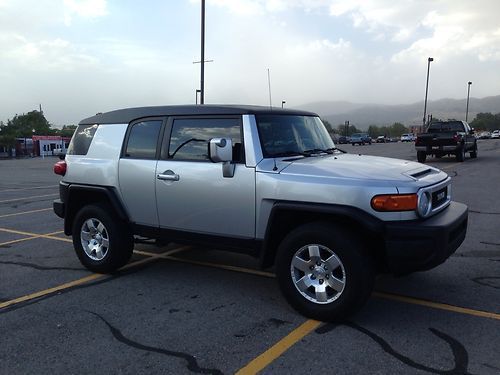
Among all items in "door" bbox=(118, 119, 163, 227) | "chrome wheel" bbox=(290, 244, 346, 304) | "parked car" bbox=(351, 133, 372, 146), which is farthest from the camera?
"parked car" bbox=(351, 133, 372, 146)

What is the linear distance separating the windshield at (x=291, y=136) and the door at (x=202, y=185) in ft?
0.85

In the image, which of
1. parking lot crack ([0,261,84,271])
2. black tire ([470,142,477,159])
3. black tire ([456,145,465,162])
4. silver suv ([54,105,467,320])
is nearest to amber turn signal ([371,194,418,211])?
silver suv ([54,105,467,320])

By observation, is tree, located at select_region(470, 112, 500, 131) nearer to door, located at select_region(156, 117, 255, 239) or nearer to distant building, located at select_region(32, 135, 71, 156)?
distant building, located at select_region(32, 135, 71, 156)

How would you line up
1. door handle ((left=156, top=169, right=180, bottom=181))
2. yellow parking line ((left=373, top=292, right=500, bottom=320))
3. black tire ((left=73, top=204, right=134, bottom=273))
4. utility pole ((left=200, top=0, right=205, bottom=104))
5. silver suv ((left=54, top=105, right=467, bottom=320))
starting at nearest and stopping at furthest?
silver suv ((left=54, top=105, right=467, bottom=320))
yellow parking line ((left=373, top=292, right=500, bottom=320))
door handle ((left=156, top=169, right=180, bottom=181))
black tire ((left=73, top=204, right=134, bottom=273))
utility pole ((left=200, top=0, right=205, bottom=104))

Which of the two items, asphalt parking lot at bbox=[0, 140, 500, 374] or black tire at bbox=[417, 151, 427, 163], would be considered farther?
black tire at bbox=[417, 151, 427, 163]

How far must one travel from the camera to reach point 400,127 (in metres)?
141

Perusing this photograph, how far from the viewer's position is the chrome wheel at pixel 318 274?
13.5 ft

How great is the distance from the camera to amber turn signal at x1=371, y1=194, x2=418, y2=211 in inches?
155

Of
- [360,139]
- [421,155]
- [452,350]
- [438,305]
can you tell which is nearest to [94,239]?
[438,305]

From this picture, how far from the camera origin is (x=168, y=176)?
16.6 ft

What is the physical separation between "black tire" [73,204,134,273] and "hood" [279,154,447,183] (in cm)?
220

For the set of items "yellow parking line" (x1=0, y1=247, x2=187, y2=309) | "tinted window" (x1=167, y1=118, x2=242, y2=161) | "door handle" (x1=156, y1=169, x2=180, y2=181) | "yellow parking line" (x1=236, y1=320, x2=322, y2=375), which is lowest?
"yellow parking line" (x1=0, y1=247, x2=187, y2=309)

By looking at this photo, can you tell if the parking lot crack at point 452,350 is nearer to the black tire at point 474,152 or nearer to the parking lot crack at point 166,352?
the parking lot crack at point 166,352

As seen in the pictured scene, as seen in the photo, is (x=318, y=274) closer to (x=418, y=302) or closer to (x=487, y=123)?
(x=418, y=302)
